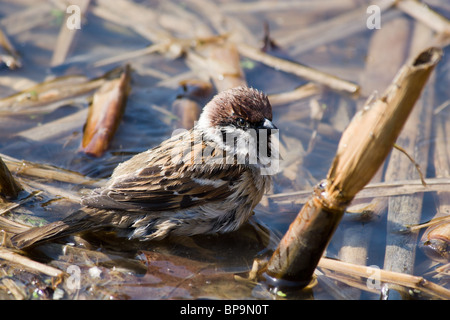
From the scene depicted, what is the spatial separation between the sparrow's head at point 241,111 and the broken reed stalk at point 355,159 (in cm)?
123

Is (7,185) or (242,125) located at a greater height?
(242,125)

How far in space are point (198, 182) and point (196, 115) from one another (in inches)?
62.6

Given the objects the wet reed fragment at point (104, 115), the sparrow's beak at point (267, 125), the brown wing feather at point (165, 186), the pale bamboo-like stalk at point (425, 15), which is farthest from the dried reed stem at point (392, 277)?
the pale bamboo-like stalk at point (425, 15)

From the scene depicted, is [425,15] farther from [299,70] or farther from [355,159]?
[355,159]

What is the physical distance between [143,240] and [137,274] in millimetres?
447

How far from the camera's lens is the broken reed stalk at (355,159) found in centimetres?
247

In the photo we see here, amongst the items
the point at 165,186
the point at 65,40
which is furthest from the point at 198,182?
the point at 65,40

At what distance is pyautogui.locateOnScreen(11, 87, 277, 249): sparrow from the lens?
397 cm

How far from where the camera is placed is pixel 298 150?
5.35 metres

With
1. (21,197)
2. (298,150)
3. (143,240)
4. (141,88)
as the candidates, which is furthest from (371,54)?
(21,197)

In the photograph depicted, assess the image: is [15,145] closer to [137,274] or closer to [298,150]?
[137,274]

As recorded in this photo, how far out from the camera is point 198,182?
409cm

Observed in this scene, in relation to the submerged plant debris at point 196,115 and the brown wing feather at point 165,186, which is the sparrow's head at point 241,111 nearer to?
the brown wing feather at point 165,186

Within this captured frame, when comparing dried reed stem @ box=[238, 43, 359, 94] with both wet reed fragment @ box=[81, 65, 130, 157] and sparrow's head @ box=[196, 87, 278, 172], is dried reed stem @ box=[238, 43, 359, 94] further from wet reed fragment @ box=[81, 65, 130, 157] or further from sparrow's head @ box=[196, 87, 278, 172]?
sparrow's head @ box=[196, 87, 278, 172]
